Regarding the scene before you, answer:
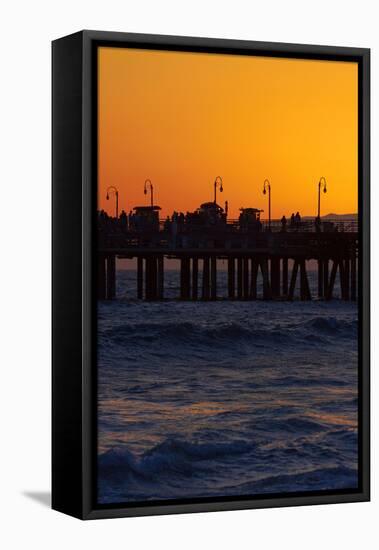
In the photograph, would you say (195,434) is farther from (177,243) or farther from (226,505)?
(177,243)

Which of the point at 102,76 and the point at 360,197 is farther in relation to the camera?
the point at 360,197

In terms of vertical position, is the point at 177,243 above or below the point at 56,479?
above

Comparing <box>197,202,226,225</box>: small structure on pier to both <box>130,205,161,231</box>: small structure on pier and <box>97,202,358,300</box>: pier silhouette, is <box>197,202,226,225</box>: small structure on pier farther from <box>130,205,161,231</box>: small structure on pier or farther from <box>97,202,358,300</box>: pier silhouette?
<box>130,205,161,231</box>: small structure on pier

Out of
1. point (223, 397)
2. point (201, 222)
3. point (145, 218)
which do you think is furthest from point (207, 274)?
point (223, 397)

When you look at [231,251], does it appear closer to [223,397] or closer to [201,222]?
[201,222]

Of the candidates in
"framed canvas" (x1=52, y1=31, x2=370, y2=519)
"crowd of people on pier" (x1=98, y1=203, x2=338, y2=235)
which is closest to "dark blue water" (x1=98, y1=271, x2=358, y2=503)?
"framed canvas" (x1=52, y1=31, x2=370, y2=519)

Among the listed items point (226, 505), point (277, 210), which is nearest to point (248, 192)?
point (277, 210)

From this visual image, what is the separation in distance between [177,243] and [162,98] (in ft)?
3.31

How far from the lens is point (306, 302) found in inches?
511

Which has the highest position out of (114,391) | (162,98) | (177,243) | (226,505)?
(162,98)

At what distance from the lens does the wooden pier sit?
12.4 metres

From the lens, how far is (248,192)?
12.8 meters

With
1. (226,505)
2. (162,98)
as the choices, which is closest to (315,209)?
(162,98)

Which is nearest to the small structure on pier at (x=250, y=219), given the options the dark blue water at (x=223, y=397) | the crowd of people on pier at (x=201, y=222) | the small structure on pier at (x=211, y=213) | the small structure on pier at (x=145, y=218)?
the crowd of people on pier at (x=201, y=222)
